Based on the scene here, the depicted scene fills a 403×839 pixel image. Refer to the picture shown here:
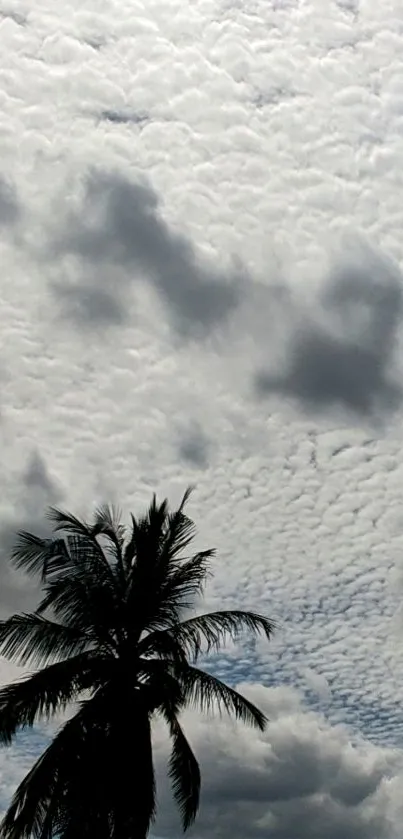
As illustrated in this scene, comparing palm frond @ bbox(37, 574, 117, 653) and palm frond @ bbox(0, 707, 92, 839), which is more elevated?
palm frond @ bbox(37, 574, 117, 653)

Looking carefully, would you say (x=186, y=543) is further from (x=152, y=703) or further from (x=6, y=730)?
(x=6, y=730)

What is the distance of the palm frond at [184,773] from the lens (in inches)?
943

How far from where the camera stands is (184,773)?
24016 millimetres

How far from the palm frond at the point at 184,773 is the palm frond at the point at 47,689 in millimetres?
1886

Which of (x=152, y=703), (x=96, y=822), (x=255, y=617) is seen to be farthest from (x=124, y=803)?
(x=255, y=617)

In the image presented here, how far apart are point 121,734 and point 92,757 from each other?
0.75 meters

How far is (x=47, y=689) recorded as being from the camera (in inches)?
916

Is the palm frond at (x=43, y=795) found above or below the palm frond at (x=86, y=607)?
below

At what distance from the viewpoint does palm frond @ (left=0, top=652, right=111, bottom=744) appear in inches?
902

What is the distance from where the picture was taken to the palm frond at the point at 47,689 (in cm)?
2291

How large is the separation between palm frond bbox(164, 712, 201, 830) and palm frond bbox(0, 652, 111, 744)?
6.19ft

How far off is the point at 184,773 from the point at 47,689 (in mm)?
3603

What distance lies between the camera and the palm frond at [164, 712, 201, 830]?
2395 cm

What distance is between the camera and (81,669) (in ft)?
77.8
